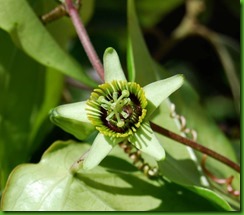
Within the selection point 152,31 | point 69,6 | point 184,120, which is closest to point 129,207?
point 184,120

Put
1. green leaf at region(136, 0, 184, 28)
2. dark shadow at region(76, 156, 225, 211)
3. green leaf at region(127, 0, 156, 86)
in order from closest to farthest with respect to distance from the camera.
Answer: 1. dark shadow at region(76, 156, 225, 211)
2. green leaf at region(127, 0, 156, 86)
3. green leaf at region(136, 0, 184, 28)

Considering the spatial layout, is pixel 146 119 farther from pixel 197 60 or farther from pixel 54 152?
pixel 197 60

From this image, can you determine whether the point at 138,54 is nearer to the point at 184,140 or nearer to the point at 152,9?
the point at 184,140

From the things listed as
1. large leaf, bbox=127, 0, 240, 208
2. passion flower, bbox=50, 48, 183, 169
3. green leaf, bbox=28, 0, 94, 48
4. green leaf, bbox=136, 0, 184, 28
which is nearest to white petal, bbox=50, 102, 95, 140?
passion flower, bbox=50, 48, 183, 169

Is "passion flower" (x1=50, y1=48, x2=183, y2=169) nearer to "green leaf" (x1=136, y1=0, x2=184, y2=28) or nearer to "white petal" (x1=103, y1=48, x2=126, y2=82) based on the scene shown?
"white petal" (x1=103, y1=48, x2=126, y2=82)

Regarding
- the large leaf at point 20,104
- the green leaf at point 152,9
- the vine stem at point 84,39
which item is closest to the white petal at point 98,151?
the vine stem at point 84,39

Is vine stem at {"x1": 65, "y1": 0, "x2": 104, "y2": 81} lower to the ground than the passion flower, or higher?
higher

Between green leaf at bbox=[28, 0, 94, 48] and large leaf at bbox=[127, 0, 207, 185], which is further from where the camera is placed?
green leaf at bbox=[28, 0, 94, 48]

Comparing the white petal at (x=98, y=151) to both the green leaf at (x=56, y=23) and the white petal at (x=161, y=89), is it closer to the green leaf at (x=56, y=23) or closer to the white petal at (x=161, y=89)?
the white petal at (x=161, y=89)
